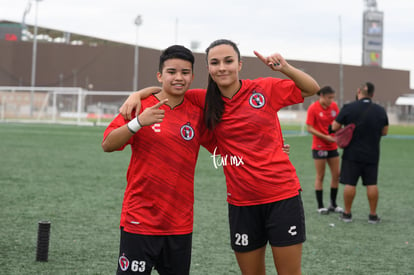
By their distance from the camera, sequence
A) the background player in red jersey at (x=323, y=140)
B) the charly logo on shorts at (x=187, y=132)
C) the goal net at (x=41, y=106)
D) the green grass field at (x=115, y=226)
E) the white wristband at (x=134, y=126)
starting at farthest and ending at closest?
1. the goal net at (x=41, y=106)
2. the background player in red jersey at (x=323, y=140)
3. the green grass field at (x=115, y=226)
4. the charly logo on shorts at (x=187, y=132)
5. the white wristband at (x=134, y=126)

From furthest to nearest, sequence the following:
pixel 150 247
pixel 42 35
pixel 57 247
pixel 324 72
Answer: pixel 42 35
pixel 324 72
pixel 57 247
pixel 150 247

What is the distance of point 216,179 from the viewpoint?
463 inches

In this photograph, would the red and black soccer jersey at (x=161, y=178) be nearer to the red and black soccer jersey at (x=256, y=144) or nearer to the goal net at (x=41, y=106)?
the red and black soccer jersey at (x=256, y=144)

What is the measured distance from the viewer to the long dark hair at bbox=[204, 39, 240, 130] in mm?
3307

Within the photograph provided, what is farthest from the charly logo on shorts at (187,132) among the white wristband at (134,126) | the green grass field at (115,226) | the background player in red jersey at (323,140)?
the background player in red jersey at (323,140)

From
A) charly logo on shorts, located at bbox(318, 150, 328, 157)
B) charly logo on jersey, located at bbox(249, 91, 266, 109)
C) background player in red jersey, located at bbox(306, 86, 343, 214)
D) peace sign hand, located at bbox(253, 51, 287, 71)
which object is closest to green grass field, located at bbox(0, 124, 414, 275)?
background player in red jersey, located at bbox(306, 86, 343, 214)

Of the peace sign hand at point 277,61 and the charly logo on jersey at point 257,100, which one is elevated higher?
the peace sign hand at point 277,61

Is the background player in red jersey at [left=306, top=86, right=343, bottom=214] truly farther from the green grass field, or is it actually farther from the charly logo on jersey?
the charly logo on jersey

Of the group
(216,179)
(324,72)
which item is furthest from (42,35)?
(216,179)

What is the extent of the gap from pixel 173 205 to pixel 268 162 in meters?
0.64

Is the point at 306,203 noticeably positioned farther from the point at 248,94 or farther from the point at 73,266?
the point at 248,94

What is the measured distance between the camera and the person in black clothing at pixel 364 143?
760 centimetres

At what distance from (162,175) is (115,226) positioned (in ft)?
12.6

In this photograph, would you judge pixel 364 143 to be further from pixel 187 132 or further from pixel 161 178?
pixel 161 178
